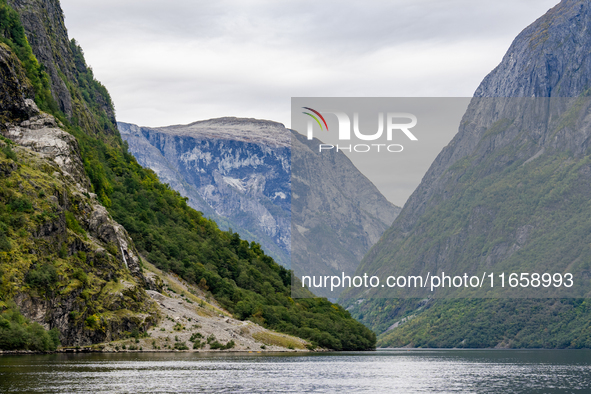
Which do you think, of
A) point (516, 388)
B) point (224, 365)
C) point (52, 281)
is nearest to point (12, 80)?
point (52, 281)

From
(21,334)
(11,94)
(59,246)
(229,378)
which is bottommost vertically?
(229,378)

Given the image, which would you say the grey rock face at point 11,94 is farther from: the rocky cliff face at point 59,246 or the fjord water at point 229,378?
the fjord water at point 229,378

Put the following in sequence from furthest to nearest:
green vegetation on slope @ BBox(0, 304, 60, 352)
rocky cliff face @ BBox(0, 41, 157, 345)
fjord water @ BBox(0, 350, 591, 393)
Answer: rocky cliff face @ BBox(0, 41, 157, 345) → green vegetation on slope @ BBox(0, 304, 60, 352) → fjord water @ BBox(0, 350, 591, 393)

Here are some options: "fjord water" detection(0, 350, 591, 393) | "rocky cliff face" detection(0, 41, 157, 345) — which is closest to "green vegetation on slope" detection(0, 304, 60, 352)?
"rocky cliff face" detection(0, 41, 157, 345)

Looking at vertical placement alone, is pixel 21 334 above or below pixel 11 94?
below

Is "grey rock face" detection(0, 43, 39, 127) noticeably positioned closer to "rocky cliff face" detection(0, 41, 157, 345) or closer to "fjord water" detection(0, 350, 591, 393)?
"rocky cliff face" detection(0, 41, 157, 345)

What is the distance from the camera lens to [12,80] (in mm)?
193625

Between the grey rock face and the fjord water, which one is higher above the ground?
the grey rock face

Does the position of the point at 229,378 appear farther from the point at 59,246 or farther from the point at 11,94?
the point at 11,94

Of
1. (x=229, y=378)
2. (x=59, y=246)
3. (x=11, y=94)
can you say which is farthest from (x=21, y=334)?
(x=11, y=94)

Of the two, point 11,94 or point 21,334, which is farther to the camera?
point 11,94

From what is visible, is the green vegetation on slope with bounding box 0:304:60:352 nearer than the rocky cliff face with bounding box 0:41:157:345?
Yes

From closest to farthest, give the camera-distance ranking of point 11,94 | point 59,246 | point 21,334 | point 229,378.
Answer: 1. point 229,378
2. point 21,334
3. point 59,246
4. point 11,94

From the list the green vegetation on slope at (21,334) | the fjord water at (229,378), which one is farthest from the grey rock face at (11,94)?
the fjord water at (229,378)
